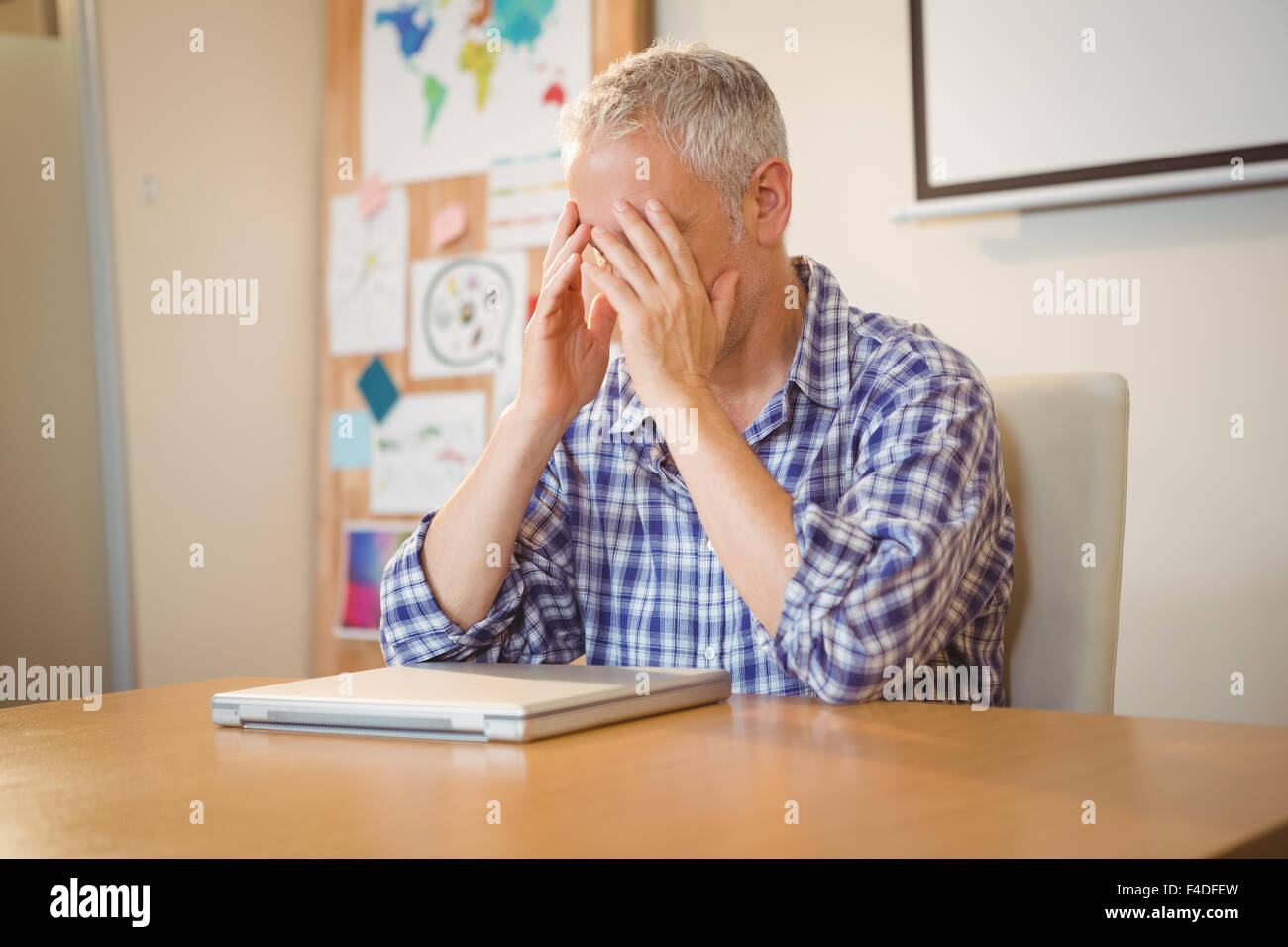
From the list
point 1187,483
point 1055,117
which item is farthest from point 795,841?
point 1055,117

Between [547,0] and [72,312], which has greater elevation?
[547,0]

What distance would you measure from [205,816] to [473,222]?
2.01m

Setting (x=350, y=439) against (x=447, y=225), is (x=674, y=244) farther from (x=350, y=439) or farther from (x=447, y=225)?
(x=350, y=439)

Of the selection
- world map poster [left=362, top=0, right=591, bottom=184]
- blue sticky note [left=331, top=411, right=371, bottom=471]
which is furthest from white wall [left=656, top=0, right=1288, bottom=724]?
blue sticky note [left=331, top=411, right=371, bottom=471]

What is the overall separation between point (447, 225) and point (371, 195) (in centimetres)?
23

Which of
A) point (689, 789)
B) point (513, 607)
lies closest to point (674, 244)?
point (513, 607)

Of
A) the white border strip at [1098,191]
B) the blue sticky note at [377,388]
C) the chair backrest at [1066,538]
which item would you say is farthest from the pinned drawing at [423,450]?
the chair backrest at [1066,538]

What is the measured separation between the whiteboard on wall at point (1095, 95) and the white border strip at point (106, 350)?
1599 mm

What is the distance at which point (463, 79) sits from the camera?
2.50 meters

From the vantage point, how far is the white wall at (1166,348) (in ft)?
5.53

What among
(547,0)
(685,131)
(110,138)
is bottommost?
(685,131)

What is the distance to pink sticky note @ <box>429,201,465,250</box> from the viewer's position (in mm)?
2504

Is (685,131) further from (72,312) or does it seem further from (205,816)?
(72,312)
